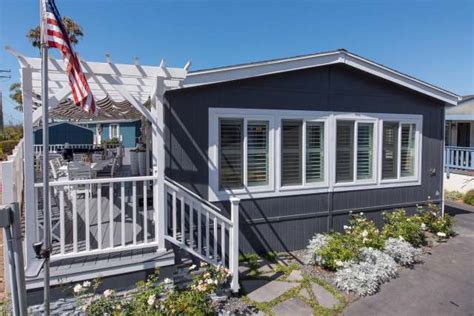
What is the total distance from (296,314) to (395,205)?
4059mm

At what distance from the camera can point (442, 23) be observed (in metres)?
8.59

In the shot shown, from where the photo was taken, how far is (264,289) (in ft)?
13.7

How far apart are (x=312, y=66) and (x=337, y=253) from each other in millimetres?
3289

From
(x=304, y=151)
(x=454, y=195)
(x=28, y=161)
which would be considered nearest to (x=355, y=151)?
(x=304, y=151)

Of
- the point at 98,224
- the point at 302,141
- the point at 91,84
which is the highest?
the point at 91,84

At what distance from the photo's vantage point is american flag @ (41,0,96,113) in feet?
7.38

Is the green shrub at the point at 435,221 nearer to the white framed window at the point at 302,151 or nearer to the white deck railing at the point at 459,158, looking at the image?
the white framed window at the point at 302,151

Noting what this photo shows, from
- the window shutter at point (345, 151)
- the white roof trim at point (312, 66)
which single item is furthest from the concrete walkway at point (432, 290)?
the white roof trim at point (312, 66)

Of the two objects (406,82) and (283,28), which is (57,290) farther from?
(283,28)

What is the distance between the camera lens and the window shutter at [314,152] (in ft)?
18.4

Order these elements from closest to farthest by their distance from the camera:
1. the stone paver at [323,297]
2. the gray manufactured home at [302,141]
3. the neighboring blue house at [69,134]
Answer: the stone paver at [323,297]
the gray manufactured home at [302,141]
the neighboring blue house at [69,134]

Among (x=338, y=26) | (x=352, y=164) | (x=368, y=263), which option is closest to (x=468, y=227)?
(x=352, y=164)

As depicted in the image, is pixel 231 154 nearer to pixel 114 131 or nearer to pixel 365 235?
pixel 365 235

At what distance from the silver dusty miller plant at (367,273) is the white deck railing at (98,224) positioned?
8.99 feet
